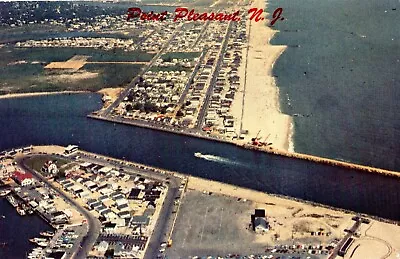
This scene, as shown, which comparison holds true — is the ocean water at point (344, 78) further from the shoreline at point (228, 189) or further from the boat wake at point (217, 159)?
the shoreline at point (228, 189)

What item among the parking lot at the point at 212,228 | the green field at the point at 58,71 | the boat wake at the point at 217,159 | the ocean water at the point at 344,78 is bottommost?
the green field at the point at 58,71

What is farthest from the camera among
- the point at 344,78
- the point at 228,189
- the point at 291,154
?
the point at 344,78

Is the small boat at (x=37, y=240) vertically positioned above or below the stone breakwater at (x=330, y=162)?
below

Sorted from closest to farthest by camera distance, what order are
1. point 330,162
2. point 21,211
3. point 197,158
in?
point 21,211 < point 330,162 < point 197,158

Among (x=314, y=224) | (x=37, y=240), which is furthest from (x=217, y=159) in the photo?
(x=37, y=240)

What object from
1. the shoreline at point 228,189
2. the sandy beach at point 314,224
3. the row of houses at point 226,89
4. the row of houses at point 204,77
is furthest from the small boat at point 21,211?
the row of houses at point 226,89

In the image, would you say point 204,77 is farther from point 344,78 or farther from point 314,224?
point 314,224

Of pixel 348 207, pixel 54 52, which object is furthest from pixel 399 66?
pixel 54 52

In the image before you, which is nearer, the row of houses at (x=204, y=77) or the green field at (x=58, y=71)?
the row of houses at (x=204, y=77)
